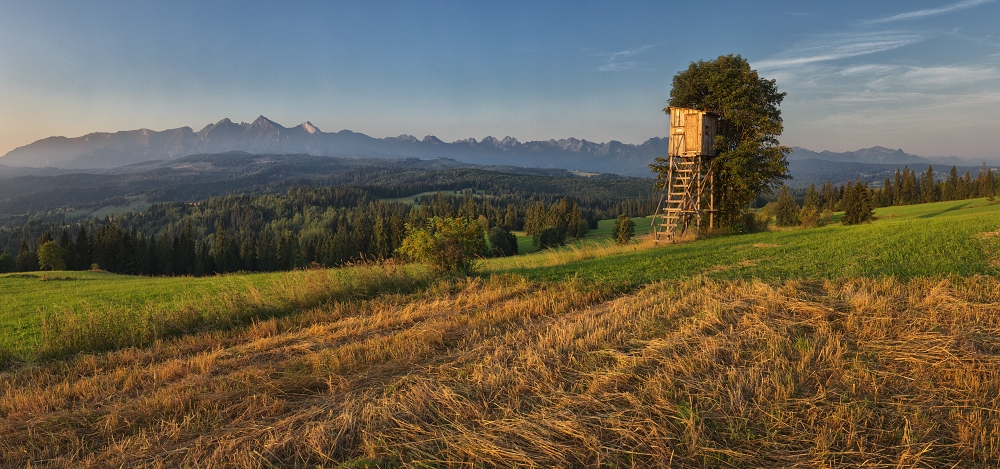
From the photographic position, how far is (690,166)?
27.0 metres

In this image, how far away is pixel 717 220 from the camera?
2803 centimetres

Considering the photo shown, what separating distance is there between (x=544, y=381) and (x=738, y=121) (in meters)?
25.6

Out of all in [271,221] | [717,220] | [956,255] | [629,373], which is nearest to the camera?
[629,373]

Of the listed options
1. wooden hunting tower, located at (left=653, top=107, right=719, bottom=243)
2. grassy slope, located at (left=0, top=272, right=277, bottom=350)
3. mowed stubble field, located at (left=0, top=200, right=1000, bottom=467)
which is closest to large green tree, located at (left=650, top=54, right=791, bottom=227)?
wooden hunting tower, located at (left=653, top=107, right=719, bottom=243)

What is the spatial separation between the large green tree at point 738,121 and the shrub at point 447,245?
56.0ft

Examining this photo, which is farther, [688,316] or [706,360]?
[688,316]

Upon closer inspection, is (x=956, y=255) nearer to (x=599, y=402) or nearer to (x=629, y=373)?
(x=629, y=373)

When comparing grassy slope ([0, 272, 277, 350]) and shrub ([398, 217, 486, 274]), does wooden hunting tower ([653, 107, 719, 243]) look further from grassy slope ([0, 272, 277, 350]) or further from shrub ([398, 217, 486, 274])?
grassy slope ([0, 272, 277, 350])

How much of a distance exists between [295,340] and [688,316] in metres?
6.47

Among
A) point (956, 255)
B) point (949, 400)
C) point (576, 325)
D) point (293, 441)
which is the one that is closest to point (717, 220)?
point (956, 255)

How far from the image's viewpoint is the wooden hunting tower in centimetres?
2531

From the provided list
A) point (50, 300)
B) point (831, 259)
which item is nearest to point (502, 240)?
point (50, 300)

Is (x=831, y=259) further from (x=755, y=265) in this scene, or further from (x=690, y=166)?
(x=690, y=166)

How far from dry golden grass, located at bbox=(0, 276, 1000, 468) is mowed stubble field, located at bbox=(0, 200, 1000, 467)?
0.02 m
